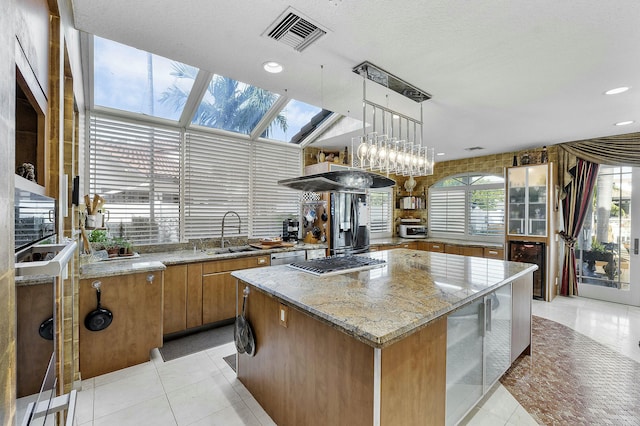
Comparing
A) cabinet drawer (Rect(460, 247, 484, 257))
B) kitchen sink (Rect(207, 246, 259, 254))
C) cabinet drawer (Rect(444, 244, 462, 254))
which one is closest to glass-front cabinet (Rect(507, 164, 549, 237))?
cabinet drawer (Rect(460, 247, 484, 257))

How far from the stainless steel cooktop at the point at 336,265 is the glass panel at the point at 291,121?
2407mm

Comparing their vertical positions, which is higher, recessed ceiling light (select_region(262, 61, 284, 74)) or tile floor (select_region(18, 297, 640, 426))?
recessed ceiling light (select_region(262, 61, 284, 74))

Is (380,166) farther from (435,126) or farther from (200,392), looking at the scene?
(200,392)

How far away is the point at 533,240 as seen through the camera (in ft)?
15.3

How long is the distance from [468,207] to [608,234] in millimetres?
2076

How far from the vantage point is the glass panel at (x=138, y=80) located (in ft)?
8.89

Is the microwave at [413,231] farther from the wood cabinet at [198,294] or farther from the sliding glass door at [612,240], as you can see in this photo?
the wood cabinet at [198,294]

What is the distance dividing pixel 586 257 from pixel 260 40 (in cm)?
581

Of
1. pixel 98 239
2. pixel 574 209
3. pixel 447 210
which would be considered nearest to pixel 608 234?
pixel 574 209

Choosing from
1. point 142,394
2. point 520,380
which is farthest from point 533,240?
point 142,394

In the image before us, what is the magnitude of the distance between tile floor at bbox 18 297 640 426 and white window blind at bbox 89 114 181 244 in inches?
59.3

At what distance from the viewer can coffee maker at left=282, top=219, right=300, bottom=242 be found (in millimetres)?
4664

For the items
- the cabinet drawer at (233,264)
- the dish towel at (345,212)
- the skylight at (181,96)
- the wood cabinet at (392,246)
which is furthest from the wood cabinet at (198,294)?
the wood cabinet at (392,246)

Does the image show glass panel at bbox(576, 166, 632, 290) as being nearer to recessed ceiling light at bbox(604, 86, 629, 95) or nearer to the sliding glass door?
the sliding glass door
